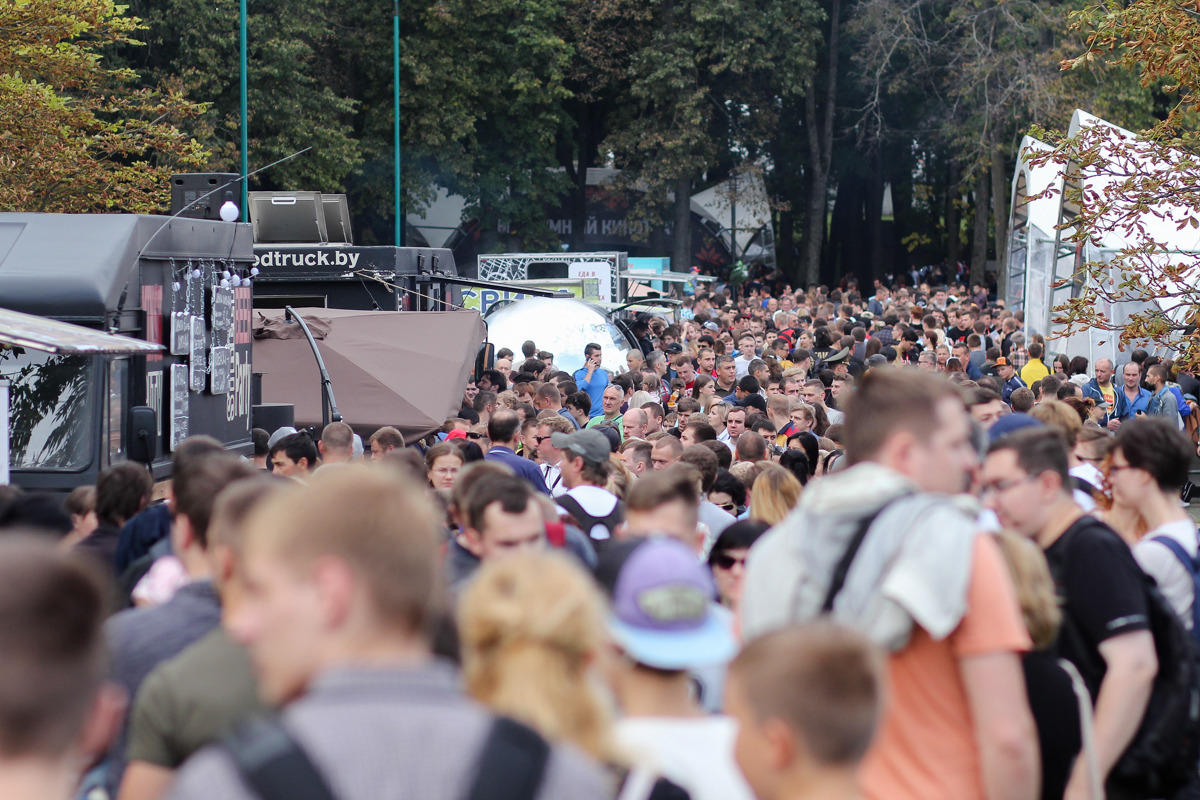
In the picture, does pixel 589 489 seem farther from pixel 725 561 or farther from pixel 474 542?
pixel 474 542

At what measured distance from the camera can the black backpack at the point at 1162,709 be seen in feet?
12.9

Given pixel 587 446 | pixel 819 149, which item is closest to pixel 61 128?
pixel 587 446

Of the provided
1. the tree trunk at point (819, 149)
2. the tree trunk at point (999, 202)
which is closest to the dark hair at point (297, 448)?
the tree trunk at point (999, 202)

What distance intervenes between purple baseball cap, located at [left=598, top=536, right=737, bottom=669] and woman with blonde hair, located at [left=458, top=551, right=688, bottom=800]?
31 centimetres

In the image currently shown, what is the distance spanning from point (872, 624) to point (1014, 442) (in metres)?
1.46

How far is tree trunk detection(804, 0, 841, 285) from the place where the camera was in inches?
1785

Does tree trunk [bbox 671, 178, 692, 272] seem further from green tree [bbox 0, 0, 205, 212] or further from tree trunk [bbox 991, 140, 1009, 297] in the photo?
green tree [bbox 0, 0, 205, 212]

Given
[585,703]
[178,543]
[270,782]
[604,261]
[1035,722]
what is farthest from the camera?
[604,261]

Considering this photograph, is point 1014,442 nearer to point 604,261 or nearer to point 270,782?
point 270,782

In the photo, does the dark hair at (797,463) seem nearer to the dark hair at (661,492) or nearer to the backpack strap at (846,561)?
the dark hair at (661,492)

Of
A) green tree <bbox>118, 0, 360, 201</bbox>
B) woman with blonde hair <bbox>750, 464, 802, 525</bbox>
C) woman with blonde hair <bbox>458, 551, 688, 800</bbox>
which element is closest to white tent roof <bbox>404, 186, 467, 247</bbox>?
green tree <bbox>118, 0, 360, 201</bbox>

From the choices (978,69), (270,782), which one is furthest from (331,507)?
(978,69)

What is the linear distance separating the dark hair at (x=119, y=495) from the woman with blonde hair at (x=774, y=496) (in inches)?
104

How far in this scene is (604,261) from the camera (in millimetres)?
27031
